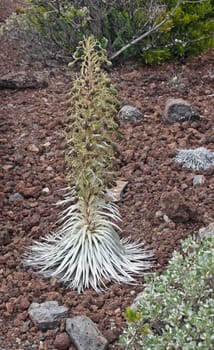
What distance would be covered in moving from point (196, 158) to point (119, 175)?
1.83 feet

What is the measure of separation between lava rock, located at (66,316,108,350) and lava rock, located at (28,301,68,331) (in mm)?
86

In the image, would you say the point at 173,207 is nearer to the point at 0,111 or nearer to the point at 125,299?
the point at 125,299

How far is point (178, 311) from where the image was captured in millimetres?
2811

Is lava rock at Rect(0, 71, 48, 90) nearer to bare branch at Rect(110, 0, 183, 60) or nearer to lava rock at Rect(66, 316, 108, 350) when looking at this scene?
bare branch at Rect(110, 0, 183, 60)

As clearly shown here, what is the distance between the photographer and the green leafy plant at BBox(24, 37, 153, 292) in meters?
3.65

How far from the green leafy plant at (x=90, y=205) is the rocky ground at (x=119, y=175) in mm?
94

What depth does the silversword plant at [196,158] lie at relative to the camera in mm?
4961

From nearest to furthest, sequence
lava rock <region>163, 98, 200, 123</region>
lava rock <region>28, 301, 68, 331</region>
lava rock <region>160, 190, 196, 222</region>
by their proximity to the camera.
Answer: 1. lava rock <region>28, 301, 68, 331</region>
2. lava rock <region>160, 190, 196, 222</region>
3. lava rock <region>163, 98, 200, 123</region>

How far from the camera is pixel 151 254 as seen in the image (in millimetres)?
4000

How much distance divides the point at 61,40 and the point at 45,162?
2.36m

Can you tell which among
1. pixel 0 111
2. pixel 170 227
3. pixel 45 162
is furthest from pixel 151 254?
pixel 0 111

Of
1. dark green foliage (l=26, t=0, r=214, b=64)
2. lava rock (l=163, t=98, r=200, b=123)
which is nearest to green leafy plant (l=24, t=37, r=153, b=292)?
lava rock (l=163, t=98, r=200, b=123)

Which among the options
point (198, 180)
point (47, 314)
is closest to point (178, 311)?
point (47, 314)

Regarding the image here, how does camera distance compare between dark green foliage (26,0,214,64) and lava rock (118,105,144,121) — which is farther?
dark green foliage (26,0,214,64)
